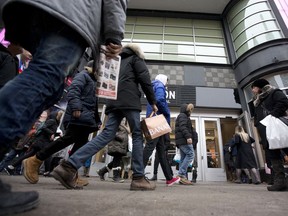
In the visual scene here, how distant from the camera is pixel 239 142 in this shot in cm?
617

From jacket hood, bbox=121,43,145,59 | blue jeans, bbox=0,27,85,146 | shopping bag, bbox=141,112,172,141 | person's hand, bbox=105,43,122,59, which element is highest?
jacket hood, bbox=121,43,145,59

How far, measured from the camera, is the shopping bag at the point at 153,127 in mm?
2467

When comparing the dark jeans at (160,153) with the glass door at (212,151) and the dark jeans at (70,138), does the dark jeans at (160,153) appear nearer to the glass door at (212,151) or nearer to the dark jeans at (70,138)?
the dark jeans at (70,138)

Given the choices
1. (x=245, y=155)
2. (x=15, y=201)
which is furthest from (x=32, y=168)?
(x=245, y=155)

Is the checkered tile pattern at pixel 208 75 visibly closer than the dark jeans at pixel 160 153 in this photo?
No

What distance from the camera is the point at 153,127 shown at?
2510mm

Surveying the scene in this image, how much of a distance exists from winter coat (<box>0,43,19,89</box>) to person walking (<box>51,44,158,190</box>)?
0.92m

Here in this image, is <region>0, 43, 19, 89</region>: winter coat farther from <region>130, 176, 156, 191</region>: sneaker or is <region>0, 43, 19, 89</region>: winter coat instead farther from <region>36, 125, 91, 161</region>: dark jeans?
<region>130, 176, 156, 191</region>: sneaker

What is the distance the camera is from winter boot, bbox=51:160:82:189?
1.95m

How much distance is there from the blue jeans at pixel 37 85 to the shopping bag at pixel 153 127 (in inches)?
58.4

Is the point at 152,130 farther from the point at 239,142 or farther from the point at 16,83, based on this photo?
the point at 239,142

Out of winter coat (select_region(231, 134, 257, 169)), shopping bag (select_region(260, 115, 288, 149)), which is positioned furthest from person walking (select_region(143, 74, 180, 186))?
winter coat (select_region(231, 134, 257, 169))

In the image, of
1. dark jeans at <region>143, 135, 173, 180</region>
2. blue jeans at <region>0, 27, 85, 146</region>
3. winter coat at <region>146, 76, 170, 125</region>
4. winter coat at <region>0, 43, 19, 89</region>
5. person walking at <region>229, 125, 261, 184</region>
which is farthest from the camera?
person walking at <region>229, 125, 261, 184</region>

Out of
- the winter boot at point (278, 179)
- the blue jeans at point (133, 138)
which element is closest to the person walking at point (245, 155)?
the winter boot at point (278, 179)
